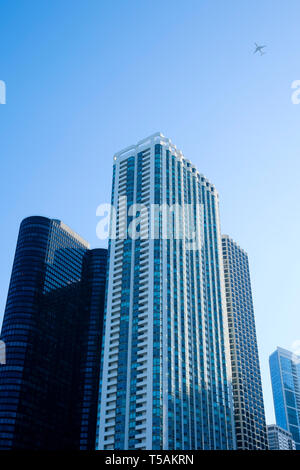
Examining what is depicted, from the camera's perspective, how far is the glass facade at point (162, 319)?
139m

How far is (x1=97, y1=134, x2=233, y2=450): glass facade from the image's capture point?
139250mm

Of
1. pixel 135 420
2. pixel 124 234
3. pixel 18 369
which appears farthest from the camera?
pixel 18 369

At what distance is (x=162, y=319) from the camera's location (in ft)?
500

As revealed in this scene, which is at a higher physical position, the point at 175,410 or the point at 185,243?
the point at 185,243

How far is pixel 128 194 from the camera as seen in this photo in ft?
598

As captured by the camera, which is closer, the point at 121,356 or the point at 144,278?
the point at 121,356

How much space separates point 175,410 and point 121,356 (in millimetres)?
21970

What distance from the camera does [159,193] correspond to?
17738 centimetres
